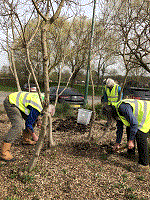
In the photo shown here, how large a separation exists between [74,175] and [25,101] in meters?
1.39

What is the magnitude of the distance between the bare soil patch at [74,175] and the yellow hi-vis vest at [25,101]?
2.75 feet

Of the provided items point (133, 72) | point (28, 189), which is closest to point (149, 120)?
point (28, 189)

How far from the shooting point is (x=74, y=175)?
2508 mm

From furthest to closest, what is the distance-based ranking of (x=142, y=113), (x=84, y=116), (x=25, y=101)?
(x=84, y=116), (x=25, y=101), (x=142, y=113)

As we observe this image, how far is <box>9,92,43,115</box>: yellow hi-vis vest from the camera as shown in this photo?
2.77 meters

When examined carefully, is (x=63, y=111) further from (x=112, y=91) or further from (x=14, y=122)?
(x=14, y=122)

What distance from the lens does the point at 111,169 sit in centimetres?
275

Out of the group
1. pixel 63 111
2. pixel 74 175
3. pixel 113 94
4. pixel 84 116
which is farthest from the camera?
pixel 63 111

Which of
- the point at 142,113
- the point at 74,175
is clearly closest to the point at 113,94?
the point at 142,113

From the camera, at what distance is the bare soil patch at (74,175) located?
7.00 ft

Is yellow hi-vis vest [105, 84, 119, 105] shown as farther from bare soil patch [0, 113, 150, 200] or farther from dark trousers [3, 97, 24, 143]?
dark trousers [3, 97, 24, 143]

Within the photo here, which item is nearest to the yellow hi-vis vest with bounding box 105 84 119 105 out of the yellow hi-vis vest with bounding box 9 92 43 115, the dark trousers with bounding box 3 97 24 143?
the yellow hi-vis vest with bounding box 9 92 43 115

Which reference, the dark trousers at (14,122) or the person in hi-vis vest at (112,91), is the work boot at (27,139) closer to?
the dark trousers at (14,122)

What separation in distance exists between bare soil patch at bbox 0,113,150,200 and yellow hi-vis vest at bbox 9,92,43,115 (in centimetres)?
84
